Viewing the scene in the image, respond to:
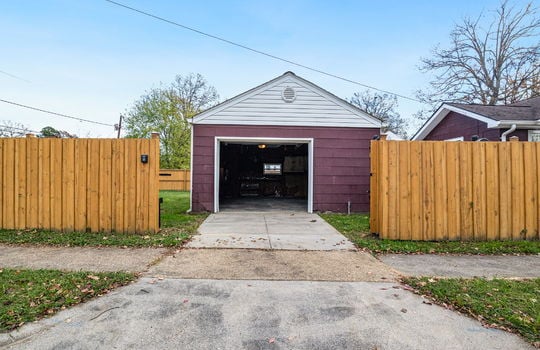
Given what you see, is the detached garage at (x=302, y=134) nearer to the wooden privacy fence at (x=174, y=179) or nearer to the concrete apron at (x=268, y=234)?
the concrete apron at (x=268, y=234)

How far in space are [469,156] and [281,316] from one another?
15.9 feet

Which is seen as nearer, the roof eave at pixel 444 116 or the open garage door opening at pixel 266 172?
the roof eave at pixel 444 116

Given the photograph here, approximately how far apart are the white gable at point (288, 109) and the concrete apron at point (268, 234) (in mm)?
2989

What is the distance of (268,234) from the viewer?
5559 mm

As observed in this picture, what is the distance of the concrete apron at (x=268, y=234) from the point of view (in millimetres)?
4738

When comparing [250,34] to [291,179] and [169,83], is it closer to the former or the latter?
[291,179]

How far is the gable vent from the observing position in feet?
27.7

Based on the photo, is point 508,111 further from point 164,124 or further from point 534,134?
point 164,124

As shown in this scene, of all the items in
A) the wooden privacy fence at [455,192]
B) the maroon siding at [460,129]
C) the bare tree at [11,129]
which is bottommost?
the wooden privacy fence at [455,192]

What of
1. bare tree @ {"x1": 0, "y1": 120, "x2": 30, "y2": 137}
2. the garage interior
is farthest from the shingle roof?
bare tree @ {"x1": 0, "y1": 120, "x2": 30, "y2": 137}

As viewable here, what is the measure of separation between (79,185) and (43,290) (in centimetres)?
303

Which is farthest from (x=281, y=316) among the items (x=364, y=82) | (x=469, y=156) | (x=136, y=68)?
(x=364, y=82)

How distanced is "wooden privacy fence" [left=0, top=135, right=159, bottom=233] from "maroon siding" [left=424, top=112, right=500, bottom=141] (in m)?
9.04

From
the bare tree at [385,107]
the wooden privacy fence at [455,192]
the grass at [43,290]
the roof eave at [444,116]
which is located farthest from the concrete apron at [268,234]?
the bare tree at [385,107]
